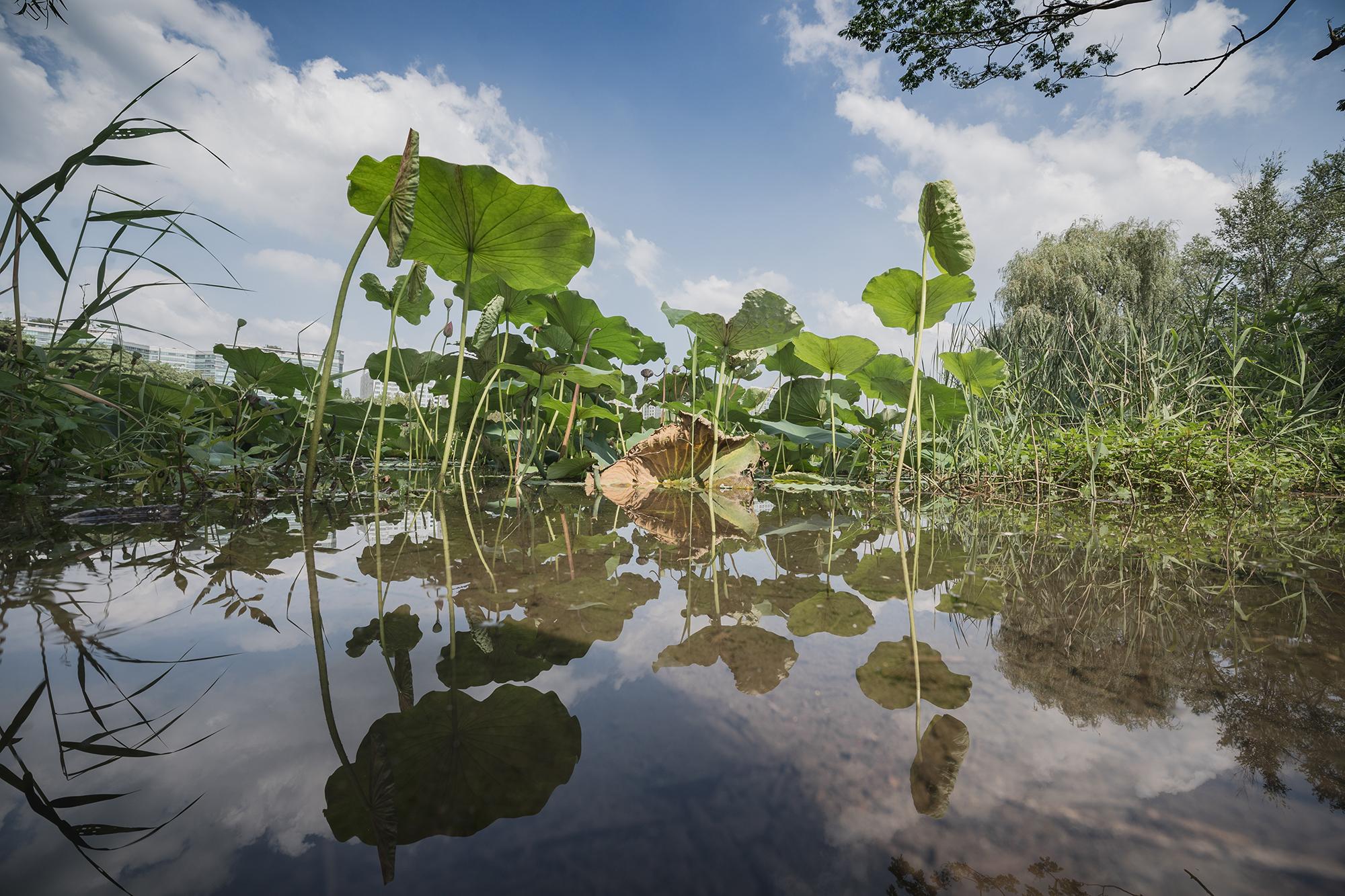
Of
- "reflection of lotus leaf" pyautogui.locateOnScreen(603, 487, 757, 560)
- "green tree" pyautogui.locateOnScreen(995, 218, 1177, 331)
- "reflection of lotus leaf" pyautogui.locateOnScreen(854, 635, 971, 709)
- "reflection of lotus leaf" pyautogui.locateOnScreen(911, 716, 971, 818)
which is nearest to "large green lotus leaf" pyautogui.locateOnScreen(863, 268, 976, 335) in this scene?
"reflection of lotus leaf" pyautogui.locateOnScreen(603, 487, 757, 560)

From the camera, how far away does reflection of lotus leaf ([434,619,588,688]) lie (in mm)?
382

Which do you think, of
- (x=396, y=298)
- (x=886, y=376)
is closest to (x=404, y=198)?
(x=396, y=298)

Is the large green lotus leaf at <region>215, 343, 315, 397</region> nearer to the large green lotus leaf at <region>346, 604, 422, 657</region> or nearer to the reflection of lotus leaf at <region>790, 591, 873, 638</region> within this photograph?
the large green lotus leaf at <region>346, 604, 422, 657</region>

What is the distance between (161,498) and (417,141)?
3.49 ft

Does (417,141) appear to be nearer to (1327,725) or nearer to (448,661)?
(448,661)

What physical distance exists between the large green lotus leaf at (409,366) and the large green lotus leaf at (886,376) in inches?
84.3

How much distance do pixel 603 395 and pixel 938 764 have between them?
277 centimetres

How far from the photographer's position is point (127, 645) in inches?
16.7

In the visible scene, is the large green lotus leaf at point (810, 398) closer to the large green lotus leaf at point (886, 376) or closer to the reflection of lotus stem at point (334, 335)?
the large green lotus leaf at point (886, 376)

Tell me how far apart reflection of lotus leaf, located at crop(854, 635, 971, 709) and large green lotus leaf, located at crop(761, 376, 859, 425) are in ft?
9.59

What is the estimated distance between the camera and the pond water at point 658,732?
0.21 metres

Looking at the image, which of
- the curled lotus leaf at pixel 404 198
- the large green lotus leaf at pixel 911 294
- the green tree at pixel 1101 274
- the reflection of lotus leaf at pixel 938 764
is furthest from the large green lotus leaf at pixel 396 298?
the green tree at pixel 1101 274

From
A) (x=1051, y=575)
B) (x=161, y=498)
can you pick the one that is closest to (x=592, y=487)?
(x=161, y=498)

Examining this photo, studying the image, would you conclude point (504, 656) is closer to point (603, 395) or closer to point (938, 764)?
point (938, 764)
